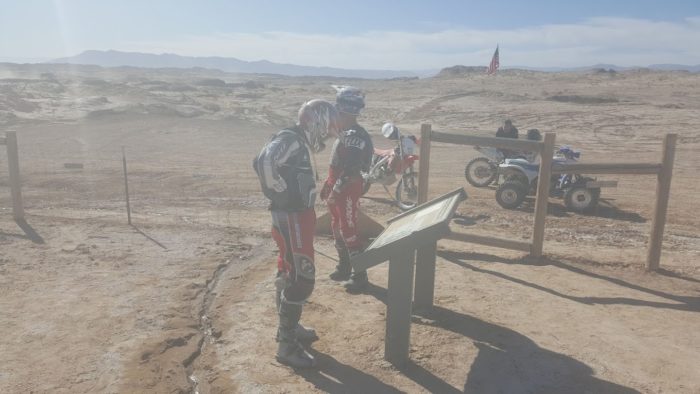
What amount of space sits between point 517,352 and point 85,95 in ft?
137

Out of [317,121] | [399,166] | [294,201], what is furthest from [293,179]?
[399,166]

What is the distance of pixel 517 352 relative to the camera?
4621 millimetres

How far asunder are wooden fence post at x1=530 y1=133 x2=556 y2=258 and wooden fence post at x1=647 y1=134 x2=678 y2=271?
1.22 metres

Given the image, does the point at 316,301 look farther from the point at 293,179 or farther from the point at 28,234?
the point at 28,234

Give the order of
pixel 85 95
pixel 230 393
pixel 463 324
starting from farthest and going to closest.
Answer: pixel 85 95
pixel 463 324
pixel 230 393

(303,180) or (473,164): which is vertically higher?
(303,180)

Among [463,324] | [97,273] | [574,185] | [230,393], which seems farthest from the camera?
[574,185]

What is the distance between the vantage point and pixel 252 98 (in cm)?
4722

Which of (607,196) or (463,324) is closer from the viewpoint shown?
(463,324)

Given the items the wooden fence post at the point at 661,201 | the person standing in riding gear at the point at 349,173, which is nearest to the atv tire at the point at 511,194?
the wooden fence post at the point at 661,201

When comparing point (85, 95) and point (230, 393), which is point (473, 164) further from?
point (85, 95)

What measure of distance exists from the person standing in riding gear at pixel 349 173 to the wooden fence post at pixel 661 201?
3454 mm

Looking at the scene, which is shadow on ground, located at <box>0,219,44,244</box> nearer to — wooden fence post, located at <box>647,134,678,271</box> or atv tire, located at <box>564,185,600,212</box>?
wooden fence post, located at <box>647,134,678,271</box>

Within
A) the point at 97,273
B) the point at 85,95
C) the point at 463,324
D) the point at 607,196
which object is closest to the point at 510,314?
the point at 463,324
